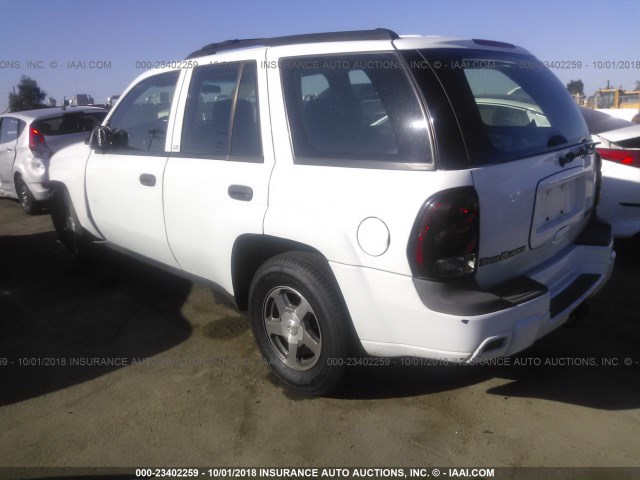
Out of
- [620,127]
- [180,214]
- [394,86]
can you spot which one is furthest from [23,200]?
[620,127]

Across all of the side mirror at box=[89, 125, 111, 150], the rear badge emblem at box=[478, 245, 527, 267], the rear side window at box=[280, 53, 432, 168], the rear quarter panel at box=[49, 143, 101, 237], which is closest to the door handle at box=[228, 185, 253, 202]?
the rear side window at box=[280, 53, 432, 168]

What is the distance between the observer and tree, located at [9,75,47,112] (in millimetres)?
32156

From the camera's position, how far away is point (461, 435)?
9.08ft

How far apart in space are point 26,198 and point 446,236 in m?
7.79

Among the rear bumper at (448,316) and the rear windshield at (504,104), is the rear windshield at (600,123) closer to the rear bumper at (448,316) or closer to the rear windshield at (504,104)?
the rear windshield at (504,104)

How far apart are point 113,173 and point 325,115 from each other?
206 centimetres

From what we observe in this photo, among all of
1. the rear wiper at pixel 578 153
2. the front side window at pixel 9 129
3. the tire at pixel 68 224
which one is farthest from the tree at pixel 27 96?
the rear wiper at pixel 578 153

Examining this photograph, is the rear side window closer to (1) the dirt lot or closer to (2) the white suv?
(2) the white suv

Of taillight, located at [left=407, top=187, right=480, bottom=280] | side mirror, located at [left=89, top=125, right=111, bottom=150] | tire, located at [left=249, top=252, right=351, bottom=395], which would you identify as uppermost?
side mirror, located at [left=89, top=125, right=111, bottom=150]

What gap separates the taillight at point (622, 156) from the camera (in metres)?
4.80

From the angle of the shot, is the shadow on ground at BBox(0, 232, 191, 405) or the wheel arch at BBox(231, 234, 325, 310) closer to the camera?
the wheel arch at BBox(231, 234, 325, 310)

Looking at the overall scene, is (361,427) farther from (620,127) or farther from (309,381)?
(620,127)

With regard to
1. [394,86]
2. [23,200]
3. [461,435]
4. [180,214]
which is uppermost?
[394,86]

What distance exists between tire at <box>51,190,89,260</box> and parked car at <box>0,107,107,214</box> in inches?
114
